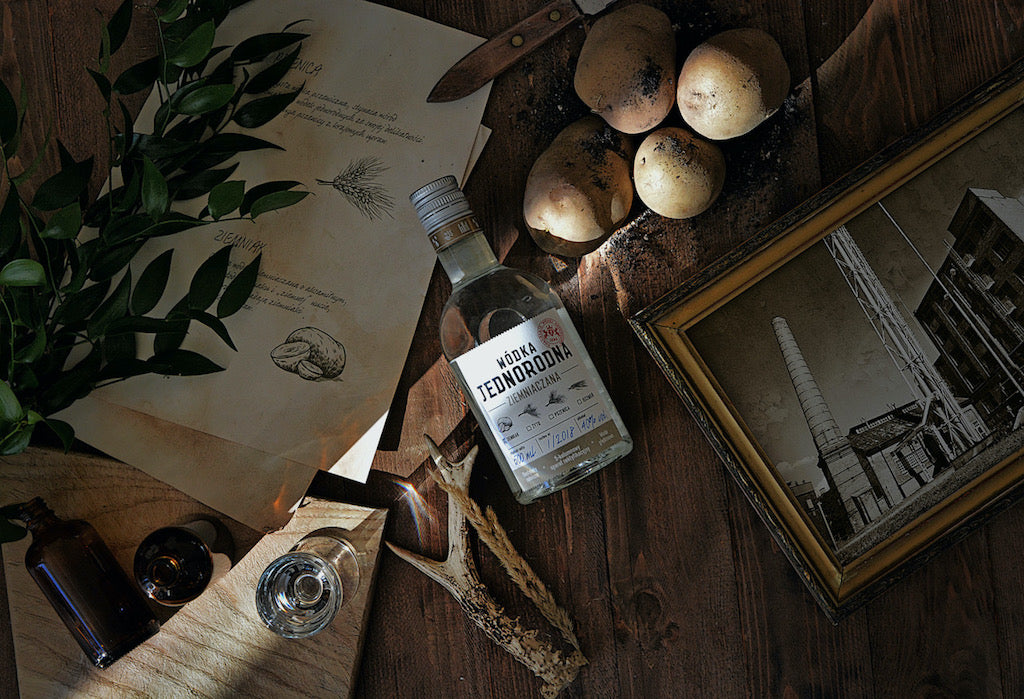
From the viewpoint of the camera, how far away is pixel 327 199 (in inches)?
30.5

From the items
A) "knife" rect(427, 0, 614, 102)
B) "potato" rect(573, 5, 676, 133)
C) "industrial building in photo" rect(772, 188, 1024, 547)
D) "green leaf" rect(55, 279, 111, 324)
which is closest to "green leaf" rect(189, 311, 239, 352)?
"green leaf" rect(55, 279, 111, 324)

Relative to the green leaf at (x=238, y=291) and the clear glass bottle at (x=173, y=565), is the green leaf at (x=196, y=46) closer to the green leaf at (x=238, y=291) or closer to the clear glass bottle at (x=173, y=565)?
the green leaf at (x=238, y=291)

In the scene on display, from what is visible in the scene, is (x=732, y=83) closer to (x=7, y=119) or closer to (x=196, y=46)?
(x=196, y=46)

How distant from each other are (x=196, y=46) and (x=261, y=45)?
0.35ft

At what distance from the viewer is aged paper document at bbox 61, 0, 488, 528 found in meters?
0.77

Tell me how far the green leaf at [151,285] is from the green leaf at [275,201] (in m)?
0.13

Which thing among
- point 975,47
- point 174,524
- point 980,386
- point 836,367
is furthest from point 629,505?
point 975,47

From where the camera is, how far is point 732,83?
2.06ft

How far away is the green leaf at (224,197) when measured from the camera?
2.15 feet

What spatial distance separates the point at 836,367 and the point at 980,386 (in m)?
0.15

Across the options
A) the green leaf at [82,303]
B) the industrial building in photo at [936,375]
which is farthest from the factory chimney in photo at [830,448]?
the green leaf at [82,303]

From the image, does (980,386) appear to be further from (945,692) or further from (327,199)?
Result: (327,199)

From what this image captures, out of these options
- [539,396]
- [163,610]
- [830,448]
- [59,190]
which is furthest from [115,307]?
[830,448]

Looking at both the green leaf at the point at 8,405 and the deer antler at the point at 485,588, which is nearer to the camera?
the green leaf at the point at 8,405
